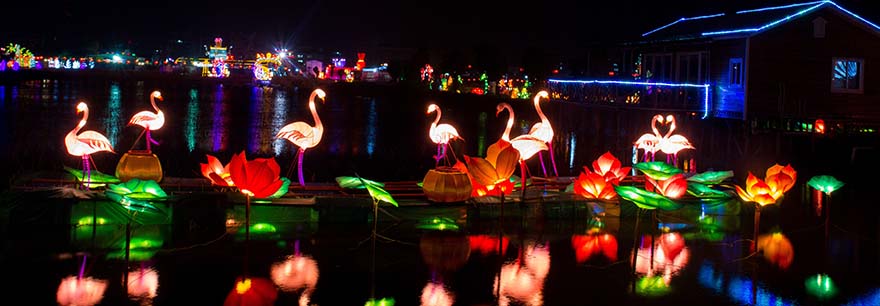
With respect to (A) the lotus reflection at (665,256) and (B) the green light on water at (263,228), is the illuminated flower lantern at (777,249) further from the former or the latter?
(B) the green light on water at (263,228)

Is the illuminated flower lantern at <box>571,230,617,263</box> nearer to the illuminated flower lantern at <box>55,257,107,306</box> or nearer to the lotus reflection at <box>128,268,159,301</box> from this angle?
the lotus reflection at <box>128,268,159,301</box>

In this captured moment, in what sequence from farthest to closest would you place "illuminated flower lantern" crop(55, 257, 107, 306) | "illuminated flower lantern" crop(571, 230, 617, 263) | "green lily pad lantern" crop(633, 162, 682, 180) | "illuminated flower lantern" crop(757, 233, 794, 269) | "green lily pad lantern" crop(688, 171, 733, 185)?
"green lily pad lantern" crop(688, 171, 733, 185) < "green lily pad lantern" crop(633, 162, 682, 180) < "illuminated flower lantern" crop(571, 230, 617, 263) < "illuminated flower lantern" crop(757, 233, 794, 269) < "illuminated flower lantern" crop(55, 257, 107, 306)

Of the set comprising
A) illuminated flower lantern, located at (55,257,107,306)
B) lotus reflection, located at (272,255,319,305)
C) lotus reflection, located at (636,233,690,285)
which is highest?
lotus reflection, located at (636,233,690,285)

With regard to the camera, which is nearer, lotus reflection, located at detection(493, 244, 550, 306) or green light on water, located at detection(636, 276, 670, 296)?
lotus reflection, located at detection(493, 244, 550, 306)

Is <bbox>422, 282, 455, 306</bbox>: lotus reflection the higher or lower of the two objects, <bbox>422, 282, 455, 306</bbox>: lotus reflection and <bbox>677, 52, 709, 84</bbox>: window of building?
the lower

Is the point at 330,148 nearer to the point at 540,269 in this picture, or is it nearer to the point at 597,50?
the point at 597,50

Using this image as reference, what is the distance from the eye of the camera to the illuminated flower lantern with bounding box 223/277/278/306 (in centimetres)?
1009

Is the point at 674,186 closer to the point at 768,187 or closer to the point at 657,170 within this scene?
the point at 657,170

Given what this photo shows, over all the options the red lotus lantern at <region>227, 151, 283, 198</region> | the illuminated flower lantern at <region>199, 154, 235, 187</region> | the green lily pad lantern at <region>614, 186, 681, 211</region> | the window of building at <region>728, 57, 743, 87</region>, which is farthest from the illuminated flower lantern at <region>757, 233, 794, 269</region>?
the window of building at <region>728, 57, 743, 87</region>

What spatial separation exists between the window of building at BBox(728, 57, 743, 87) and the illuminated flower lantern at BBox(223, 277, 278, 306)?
948 inches

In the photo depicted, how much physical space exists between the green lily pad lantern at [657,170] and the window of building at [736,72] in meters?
14.7

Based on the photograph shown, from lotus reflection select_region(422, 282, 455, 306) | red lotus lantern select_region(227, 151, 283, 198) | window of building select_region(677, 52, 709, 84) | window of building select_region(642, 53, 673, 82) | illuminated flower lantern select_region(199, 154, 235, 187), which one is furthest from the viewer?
window of building select_region(642, 53, 673, 82)

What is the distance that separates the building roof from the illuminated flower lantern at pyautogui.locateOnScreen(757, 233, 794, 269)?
1711 cm

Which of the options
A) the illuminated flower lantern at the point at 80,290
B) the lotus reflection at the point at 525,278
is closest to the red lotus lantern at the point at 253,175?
the illuminated flower lantern at the point at 80,290
